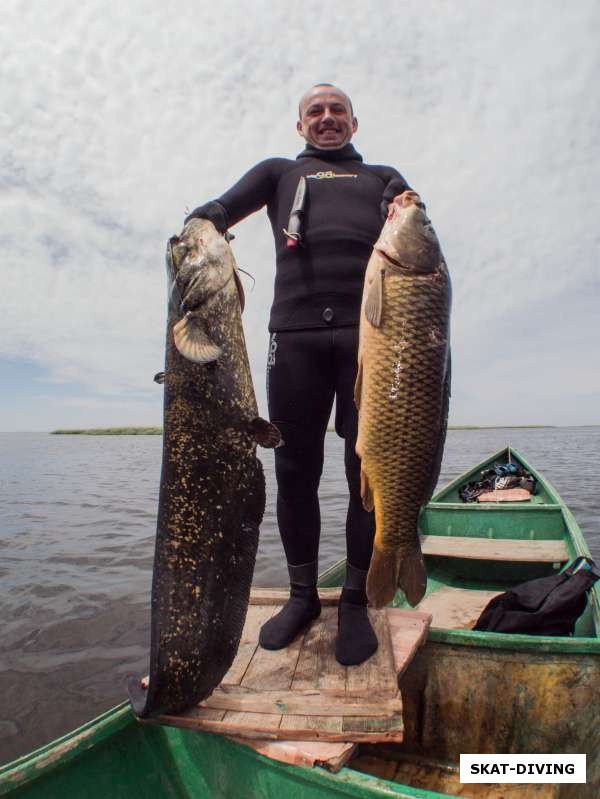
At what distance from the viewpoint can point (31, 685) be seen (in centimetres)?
515

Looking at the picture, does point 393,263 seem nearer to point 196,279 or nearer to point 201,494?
point 196,279

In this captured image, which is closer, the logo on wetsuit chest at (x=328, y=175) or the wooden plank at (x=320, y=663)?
the wooden plank at (x=320, y=663)

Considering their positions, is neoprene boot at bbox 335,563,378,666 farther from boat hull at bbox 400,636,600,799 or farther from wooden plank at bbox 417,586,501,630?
wooden plank at bbox 417,586,501,630

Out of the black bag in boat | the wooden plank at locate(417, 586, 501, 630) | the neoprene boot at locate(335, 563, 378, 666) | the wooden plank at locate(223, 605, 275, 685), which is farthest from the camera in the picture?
the wooden plank at locate(417, 586, 501, 630)

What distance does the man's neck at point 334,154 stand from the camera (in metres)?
3.17

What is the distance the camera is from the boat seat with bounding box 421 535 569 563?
18.5ft

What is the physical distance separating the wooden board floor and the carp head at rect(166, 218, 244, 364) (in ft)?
5.20

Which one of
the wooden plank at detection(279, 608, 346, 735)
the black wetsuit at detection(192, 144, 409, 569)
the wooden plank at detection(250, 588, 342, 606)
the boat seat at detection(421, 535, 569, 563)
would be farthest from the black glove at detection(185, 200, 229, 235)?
the boat seat at detection(421, 535, 569, 563)

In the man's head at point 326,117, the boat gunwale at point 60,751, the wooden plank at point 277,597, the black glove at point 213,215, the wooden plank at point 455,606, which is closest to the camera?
the boat gunwale at point 60,751

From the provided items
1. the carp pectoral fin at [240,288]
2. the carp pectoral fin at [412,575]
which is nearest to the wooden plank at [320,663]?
the carp pectoral fin at [412,575]

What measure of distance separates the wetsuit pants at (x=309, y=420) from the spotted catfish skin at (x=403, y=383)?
0.40 meters

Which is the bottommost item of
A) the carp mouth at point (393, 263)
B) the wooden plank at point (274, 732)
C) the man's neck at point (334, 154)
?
the wooden plank at point (274, 732)

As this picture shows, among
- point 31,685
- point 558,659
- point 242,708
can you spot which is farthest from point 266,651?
point 31,685

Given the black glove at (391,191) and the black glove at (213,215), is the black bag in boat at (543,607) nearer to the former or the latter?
the black glove at (391,191)
